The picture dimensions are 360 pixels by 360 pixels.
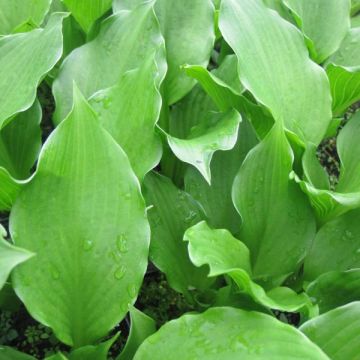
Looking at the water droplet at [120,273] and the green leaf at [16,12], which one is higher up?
the green leaf at [16,12]

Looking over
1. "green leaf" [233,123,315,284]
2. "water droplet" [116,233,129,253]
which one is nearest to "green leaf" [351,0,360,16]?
"green leaf" [233,123,315,284]

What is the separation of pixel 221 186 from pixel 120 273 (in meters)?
0.30

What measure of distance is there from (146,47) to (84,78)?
0.42 feet

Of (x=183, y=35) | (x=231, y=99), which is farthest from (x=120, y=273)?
(x=183, y=35)

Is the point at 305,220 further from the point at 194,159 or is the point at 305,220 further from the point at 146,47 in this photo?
the point at 146,47

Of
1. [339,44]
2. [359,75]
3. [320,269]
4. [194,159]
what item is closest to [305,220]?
[320,269]

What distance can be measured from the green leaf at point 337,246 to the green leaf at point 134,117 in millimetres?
337

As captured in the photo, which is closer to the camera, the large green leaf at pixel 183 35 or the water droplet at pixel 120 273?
the water droplet at pixel 120 273

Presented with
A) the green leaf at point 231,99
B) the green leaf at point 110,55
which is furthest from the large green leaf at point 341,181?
the green leaf at point 110,55

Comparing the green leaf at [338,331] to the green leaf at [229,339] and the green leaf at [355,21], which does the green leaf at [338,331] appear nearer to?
the green leaf at [229,339]

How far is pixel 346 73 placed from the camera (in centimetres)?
104

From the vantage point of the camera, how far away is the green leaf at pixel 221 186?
0.98 metres

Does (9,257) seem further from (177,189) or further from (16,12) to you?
(16,12)

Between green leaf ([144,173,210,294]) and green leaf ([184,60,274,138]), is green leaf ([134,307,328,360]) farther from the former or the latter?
green leaf ([184,60,274,138])
